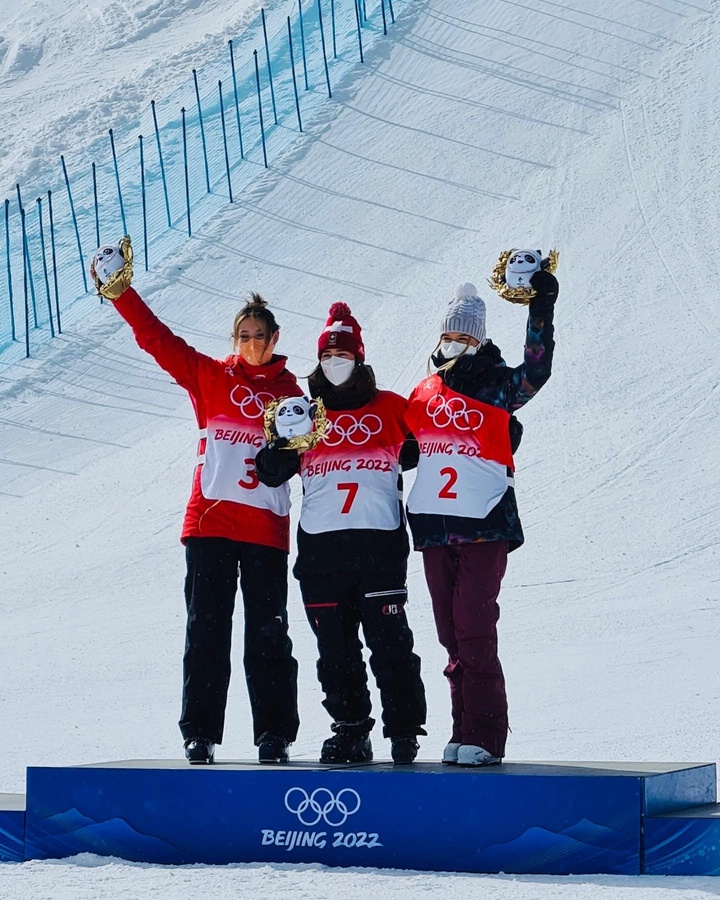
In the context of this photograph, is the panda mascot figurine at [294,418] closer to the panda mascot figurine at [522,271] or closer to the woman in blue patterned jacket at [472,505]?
the woman in blue patterned jacket at [472,505]

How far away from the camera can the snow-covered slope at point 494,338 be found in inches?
304

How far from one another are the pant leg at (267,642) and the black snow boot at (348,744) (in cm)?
24

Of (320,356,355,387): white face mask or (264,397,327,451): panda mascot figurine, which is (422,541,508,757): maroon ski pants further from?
(320,356,355,387): white face mask

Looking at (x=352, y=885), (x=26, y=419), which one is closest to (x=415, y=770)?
(x=352, y=885)

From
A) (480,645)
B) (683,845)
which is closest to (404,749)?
(480,645)

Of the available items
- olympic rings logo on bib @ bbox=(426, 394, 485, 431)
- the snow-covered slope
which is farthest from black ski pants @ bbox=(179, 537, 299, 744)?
the snow-covered slope

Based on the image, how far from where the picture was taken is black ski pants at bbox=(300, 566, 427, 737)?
14.7 feet

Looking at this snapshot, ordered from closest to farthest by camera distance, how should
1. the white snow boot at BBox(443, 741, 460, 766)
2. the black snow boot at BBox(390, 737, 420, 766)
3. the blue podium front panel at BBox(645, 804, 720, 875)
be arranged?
the blue podium front panel at BBox(645, 804, 720, 875) < the white snow boot at BBox(443, 741, 460, 766) < the black snow boot at BBox(390, 737, 420, 766)

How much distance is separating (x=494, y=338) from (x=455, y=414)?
10.9 meters

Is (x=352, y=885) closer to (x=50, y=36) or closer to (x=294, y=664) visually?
(x=294, y=664)

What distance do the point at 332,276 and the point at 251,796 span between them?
15.8 meters

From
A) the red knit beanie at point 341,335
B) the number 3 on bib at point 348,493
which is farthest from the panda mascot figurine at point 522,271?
the number 3 on bib at point 348,493

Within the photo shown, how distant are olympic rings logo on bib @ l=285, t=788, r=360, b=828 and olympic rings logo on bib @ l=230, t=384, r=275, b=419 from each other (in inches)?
51.2

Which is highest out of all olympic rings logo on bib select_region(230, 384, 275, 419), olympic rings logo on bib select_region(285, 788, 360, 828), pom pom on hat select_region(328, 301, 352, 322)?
pom pom on hat select_region(328, 301, 352, 322)
